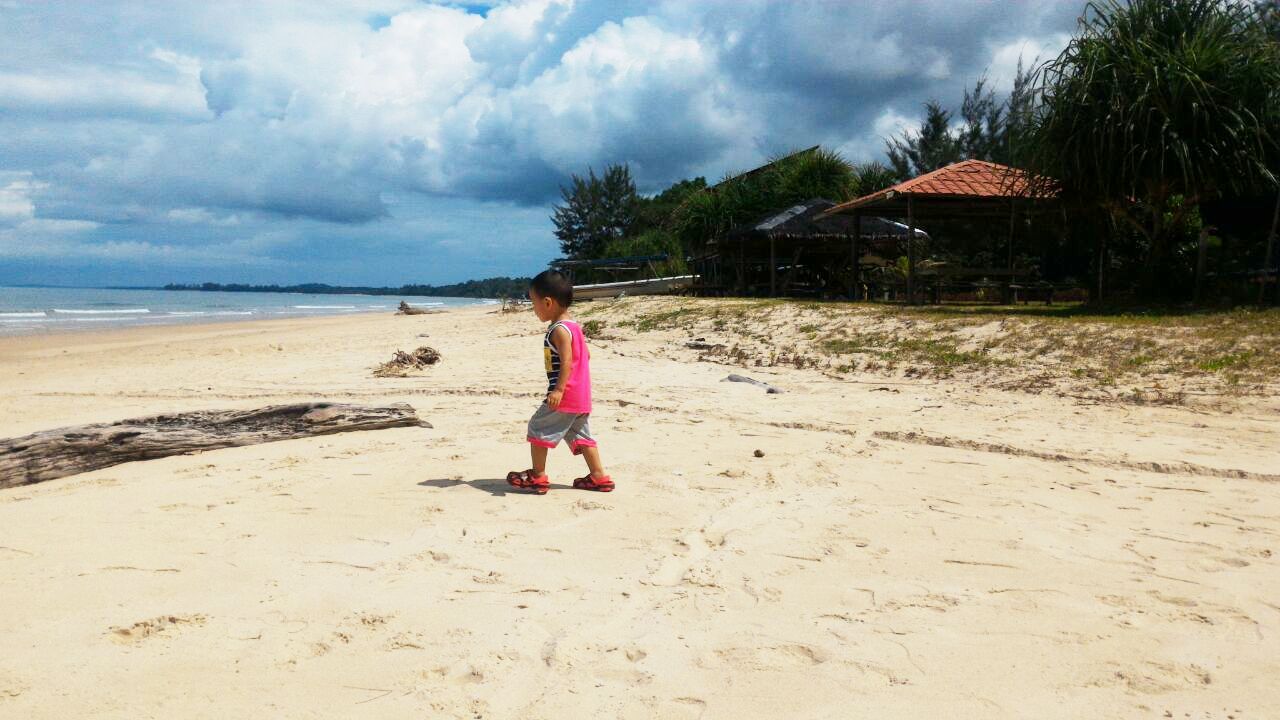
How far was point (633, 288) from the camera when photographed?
28.5 metres

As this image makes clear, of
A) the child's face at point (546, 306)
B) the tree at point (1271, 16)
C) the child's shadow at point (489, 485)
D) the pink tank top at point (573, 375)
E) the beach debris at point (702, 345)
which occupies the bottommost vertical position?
the child's shadow at point (489, 485)

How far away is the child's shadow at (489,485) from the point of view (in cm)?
456

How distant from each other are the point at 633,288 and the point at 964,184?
45.6ft

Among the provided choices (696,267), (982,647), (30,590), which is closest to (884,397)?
(982,647)

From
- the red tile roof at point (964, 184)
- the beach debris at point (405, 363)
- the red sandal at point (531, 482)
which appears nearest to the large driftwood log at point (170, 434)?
the red sandal at point (531, 482)

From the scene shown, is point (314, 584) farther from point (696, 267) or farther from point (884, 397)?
point (696, 267)

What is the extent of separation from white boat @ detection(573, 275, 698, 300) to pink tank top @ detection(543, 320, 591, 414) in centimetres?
2322

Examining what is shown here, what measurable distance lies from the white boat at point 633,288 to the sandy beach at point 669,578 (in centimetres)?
2195

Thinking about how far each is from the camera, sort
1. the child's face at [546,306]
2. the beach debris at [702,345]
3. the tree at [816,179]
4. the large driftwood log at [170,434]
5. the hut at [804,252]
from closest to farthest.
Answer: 1. the child's face at [546,306]
2. the large driftwood log at [170,434]
3. the beach debris at [702,345]
4. the hut at [804,252]
5. the tree at [816,179]

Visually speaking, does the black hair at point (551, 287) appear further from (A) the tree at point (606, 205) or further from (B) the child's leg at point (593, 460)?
(A) the tree at point (606, 205)

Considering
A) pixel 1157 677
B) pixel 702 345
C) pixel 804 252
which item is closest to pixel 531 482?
pixel 1157 677

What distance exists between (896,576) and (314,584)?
234cm

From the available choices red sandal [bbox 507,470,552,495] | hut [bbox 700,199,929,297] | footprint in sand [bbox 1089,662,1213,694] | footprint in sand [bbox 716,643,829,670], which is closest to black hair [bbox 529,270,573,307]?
red sandal [bbox 507,470,552,495]

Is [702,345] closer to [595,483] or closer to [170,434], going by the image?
[595,483]
